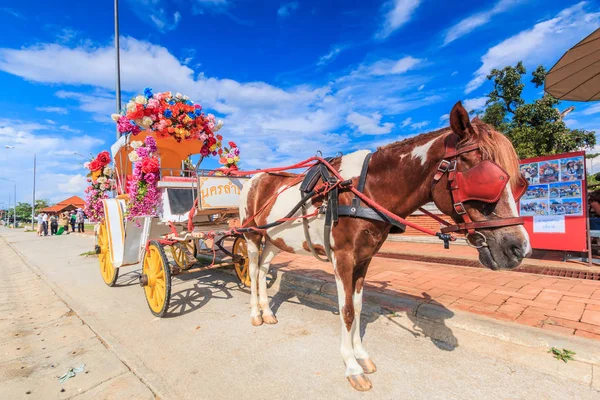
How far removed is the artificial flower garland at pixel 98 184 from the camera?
210 inches

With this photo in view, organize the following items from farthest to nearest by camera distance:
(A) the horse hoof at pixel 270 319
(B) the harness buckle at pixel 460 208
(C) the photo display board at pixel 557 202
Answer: (C) the photo display board at pixel 557 202 → (A) the horse hoof at pixel 270 319 → (B) the harness buckle at pixel 460 208

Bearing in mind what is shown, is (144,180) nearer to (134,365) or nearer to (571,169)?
(134,365)

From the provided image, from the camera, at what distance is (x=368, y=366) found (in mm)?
2330

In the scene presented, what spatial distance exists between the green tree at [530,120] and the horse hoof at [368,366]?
11269 millimetres

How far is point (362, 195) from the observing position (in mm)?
2119

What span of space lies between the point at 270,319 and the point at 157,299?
1.54 meters

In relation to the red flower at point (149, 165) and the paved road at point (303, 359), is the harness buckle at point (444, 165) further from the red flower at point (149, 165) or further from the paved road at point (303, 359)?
the red flower at point (149, 165)

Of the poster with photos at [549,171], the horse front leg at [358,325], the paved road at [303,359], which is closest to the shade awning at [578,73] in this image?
the poster with photos at [549,171]

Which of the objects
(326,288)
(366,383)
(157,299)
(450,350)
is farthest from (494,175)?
(157,299)

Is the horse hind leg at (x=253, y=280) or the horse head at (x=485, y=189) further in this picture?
the horse hind leg at (x=253, y=280)

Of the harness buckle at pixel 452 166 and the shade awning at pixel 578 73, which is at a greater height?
the shade awning at pixel 578 73

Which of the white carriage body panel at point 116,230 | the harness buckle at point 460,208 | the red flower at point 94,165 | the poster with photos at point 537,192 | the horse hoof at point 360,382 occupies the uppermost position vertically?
the red flower at point 94,165

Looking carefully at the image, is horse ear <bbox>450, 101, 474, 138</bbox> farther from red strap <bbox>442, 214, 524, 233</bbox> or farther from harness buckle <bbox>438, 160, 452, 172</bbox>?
red strap <bbox>442, 214, 524, 233</bbox>

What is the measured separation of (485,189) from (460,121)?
418 millimetres
